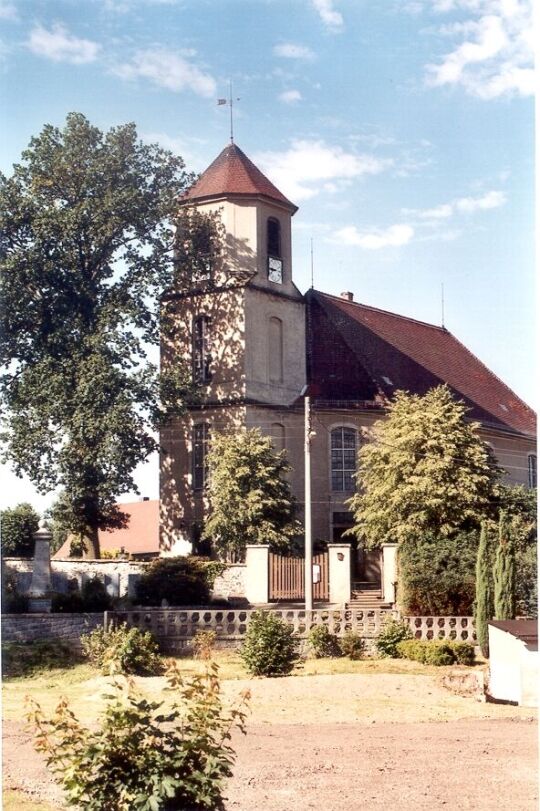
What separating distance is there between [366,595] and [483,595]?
215 inches

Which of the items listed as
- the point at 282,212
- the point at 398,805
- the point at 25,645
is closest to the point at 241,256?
the point at 282,212

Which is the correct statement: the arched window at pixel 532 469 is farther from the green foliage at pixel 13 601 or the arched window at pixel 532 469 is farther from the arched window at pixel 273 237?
the green foliage at pixel 13 601

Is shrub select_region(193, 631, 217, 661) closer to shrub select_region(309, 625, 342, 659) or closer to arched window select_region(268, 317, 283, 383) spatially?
shrub select_region(309, 625, 342, 659)

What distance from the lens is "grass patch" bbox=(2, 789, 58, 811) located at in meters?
9.88

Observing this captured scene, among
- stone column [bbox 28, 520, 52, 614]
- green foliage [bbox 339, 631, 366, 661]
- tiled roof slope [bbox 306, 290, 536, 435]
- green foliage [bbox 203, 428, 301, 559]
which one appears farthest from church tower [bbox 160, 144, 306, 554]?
green foliage [bbox 339, 631, 366, 661]

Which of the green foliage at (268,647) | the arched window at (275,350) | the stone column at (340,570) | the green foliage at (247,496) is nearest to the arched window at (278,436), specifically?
the green foliage at (247,496)

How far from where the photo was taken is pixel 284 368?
941 inches

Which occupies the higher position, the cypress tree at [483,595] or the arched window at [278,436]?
the arched window at [278,436]

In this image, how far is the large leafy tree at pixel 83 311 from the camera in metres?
18.1

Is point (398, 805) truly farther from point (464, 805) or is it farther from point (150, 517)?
point (150, 517)

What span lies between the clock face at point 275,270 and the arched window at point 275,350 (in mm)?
1055

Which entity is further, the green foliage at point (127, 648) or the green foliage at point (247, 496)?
the green foliage at point (247, 496)

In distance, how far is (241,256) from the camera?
2280 centimetres

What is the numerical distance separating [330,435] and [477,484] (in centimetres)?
360
